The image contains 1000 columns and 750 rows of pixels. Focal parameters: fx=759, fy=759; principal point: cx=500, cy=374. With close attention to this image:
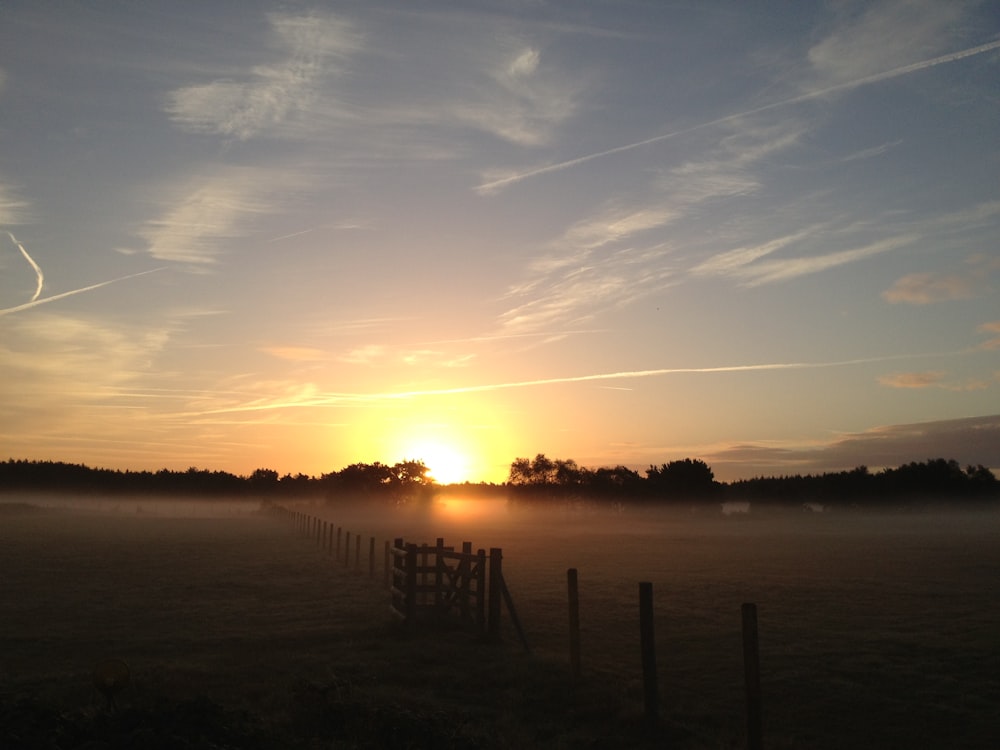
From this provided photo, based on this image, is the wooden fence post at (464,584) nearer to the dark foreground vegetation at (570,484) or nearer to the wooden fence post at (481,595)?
the wooden fence post at (481,595)

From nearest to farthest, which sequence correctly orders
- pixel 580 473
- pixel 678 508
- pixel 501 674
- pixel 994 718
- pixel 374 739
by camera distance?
pixel 374 739 < pixel 994 718 < pixel 501 674 < pixel 678 508 < pixel 580 473

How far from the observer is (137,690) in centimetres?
1143

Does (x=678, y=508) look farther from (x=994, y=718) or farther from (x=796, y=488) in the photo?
(x=994, y=718)

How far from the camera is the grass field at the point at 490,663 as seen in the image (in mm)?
9617

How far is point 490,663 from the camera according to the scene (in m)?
14.2

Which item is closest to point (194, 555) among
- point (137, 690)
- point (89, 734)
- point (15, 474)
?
point (137, 690)

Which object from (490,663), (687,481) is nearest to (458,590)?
(490,663)

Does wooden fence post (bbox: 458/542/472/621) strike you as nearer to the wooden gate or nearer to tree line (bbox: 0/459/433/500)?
the wooden gate

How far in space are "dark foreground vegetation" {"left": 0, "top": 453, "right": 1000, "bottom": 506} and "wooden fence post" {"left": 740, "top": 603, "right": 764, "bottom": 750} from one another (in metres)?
129

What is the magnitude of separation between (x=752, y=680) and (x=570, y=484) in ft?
461

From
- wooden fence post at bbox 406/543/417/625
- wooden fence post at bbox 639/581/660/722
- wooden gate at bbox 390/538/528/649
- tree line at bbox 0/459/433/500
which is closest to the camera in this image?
wooden fence post at bbox 639/581/660/722

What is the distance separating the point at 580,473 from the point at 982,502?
68.2 m

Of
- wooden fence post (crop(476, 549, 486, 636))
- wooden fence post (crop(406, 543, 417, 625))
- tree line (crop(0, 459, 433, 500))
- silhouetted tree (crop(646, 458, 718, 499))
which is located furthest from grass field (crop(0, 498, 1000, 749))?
tree line (crop(0, 459, 433, 500))

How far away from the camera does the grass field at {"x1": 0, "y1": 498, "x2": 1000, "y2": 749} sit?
9617 mm
